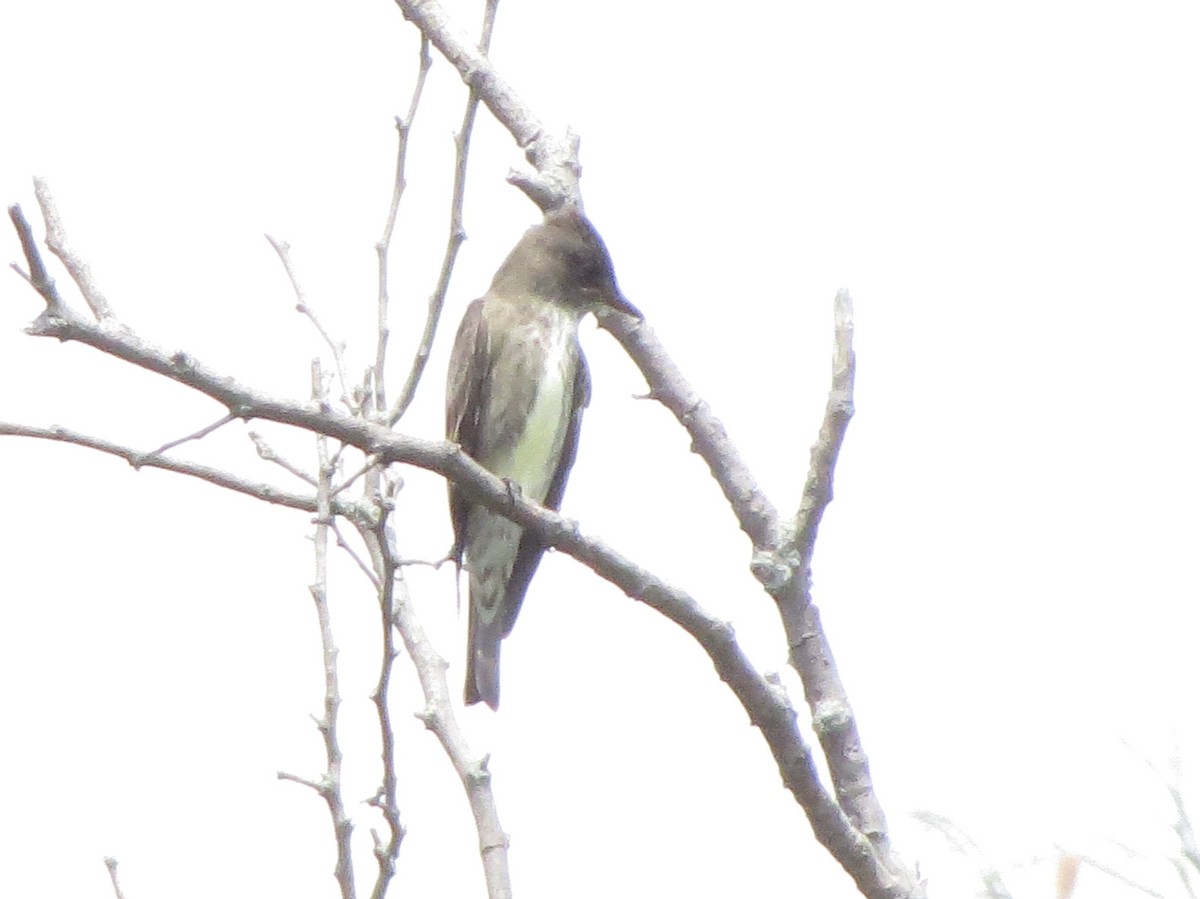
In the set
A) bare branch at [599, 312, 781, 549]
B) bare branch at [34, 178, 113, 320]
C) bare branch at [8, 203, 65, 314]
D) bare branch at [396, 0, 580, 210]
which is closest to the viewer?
bare branch at [8, 203, 65, 314]

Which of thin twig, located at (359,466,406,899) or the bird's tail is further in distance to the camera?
the bird's tail

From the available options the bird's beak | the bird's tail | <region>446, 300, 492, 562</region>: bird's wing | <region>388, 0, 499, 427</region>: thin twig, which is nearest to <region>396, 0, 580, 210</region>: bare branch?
the bird's beak

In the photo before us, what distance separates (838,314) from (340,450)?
3.14 feet

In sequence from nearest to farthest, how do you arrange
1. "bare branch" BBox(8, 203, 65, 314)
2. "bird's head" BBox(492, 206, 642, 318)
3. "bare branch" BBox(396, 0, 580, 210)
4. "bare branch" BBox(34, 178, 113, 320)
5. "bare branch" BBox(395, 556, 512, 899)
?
"bare branch" BBox(8, 203, 65, 314), "bare branch" BBox(34, 178, 113, 320), "bare branch" BBox(395, 556, 512, 899), "bare branch" BBox(396, 0, 580, 210), "bird's head" BBox(492, 206, 642, 318)

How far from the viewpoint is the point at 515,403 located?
615 centimetres

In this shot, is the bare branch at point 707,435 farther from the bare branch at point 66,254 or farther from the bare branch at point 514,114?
the bare branch at point 66,254

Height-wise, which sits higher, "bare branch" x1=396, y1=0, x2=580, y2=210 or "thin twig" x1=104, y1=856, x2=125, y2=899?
"bare branch" x1=396, y1=0, x2=580, y2=210

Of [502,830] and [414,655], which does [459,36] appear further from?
[502,830]

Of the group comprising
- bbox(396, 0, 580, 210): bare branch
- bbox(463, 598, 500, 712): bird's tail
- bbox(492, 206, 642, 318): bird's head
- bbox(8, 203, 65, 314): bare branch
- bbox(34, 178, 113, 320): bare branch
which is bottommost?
bbox(8, 203, 65, 314): bare branch

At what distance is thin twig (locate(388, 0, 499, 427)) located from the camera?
124 inches

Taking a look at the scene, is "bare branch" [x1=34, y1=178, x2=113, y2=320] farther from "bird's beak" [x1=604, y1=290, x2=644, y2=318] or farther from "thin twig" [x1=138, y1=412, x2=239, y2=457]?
"bird's beak" [x1=604, y1=290, x2=644, y2=318]

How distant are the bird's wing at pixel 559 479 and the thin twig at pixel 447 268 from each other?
9.27ft

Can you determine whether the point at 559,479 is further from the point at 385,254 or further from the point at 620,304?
the point at 385,254

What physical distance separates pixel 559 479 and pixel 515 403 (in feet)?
1.33
